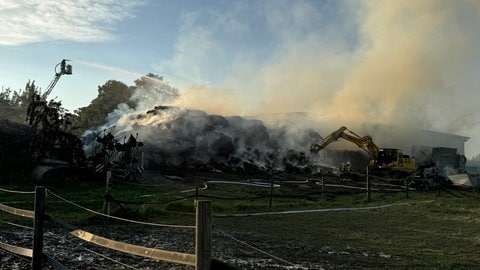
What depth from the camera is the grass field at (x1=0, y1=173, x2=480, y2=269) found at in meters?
8.66

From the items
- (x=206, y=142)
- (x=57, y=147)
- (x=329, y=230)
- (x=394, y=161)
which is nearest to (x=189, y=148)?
(x=206, y=142)

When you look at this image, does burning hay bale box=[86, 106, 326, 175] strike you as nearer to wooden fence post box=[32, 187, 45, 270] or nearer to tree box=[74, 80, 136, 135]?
tree box=[74, 80, 136, 135]

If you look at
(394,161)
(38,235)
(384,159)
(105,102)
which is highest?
(105,102)

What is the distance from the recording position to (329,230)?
12.4 m

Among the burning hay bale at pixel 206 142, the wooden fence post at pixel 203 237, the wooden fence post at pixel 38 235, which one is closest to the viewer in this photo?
the wooden fence post at pixel 203 237

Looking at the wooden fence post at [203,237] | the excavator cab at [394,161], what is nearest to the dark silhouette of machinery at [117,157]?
the excavator cab at [394,161]

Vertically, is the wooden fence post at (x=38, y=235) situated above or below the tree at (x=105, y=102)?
below

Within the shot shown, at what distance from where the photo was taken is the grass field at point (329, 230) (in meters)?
8.66

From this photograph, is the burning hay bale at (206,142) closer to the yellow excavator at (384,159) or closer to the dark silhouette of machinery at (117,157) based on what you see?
the dark silhouette of machinery at (117,157)

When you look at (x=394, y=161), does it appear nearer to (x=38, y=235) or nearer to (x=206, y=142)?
(x=206, y=142)

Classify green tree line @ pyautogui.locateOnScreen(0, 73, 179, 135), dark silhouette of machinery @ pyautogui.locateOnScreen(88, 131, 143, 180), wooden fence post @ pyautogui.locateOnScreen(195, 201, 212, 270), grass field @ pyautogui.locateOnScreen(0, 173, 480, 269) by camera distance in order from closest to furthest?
wooden fence post @ pyautogui.locateOnScreen(195, 201, 212, 270) < grass field @ pyautogui.locateOnScreen(0, 173, 480, 269) < dark silhouette of machinery @ pyautogui.locateOnScreen(88, 131, 143, 180) < green tree line @ pyautogui.locateOnScreen(0, 73, 179, 135)

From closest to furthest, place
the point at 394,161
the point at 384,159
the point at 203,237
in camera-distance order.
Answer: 1. the point at 203,237
2. the point at 394,161
3. the point at 384,159

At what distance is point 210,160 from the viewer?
124 ft

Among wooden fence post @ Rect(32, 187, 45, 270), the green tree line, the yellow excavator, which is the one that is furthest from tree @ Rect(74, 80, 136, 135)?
wooden fence post @ Rect(32, 187, 45, 270)
